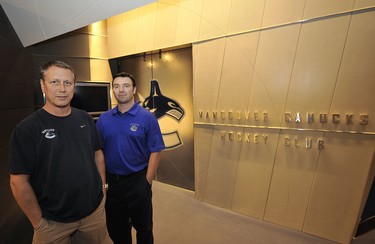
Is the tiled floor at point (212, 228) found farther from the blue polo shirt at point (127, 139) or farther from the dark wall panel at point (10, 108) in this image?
the dark wall panel at point (10, 108)

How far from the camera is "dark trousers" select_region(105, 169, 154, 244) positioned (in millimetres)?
1794

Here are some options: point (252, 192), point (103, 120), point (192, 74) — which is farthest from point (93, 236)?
point (192, 74)

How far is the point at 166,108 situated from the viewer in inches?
151

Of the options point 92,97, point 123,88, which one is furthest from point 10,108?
point 123,88

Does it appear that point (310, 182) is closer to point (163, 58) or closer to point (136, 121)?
point (136, 121)

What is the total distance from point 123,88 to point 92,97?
2.40 m

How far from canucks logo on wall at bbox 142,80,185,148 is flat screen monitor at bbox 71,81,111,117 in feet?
2.48

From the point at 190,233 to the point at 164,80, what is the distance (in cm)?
242

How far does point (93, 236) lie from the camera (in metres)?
1.50

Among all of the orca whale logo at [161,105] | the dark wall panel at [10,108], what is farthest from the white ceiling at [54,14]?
the orca whale logo at [161,105]

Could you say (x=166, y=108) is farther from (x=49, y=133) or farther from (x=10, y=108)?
(x=49, y=133)

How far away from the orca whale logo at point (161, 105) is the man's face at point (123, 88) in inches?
73.8

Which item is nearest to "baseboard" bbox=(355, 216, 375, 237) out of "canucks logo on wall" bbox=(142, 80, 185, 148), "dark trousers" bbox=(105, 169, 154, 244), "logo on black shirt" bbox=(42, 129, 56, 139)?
"dark trousers" bbox=(105, 169, 154, 244)

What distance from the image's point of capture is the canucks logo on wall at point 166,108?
3.69m
